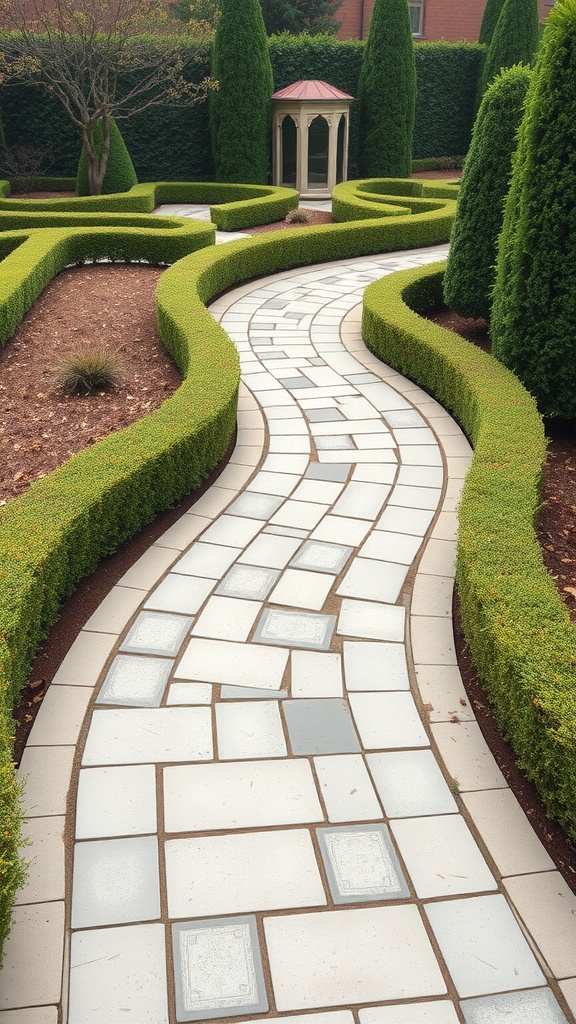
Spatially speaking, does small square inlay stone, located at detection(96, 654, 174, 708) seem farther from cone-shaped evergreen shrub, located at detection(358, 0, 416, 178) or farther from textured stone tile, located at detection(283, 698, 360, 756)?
cone-shaped evergreen shrub, located at detection(358, 0, 416, 178)

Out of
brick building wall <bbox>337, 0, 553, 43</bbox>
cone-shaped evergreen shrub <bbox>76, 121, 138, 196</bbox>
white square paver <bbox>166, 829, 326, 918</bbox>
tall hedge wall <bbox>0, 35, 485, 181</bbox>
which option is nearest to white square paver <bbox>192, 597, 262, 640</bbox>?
white square paver <bbox>166, 829, 326, 918</bbox>

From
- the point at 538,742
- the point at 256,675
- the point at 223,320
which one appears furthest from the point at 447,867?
the point at 223,320

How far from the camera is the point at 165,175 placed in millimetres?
20938

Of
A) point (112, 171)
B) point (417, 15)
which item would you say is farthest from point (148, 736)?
point (417, 15)

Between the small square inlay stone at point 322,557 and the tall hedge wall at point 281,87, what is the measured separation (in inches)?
728

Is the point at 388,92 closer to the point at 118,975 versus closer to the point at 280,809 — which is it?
the point at 280,809

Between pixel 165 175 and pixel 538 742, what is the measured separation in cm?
2113

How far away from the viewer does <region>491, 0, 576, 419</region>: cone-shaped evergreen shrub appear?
5.61 meters

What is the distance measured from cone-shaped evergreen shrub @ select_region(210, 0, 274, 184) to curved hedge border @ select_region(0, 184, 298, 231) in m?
0.90

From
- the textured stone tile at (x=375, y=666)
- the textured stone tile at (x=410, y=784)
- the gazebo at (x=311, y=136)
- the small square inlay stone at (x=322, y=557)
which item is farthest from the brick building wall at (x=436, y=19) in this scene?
the textured stone tile at (x=410, y=784)

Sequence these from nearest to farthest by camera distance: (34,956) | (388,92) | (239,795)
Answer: (34,956) → (239,795) → (388,92)

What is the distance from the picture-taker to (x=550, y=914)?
2604mm

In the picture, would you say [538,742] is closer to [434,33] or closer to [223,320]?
[223,320]

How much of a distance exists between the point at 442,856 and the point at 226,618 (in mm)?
1708
